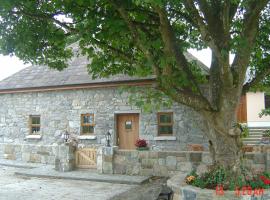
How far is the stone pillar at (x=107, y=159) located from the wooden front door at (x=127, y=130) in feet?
11.8

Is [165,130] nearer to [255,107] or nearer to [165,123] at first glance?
[165,123]

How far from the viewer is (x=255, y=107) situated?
933 inches

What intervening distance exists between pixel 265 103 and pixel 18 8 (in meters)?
20.5

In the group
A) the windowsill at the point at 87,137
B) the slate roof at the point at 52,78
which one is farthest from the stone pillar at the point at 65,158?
the slate roof at the point at 52,78

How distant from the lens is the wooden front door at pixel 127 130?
1484 cm

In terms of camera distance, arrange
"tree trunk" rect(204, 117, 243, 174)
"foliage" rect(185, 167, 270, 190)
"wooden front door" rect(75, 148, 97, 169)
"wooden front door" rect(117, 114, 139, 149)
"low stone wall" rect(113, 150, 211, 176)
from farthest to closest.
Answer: "wooden front door" rect(117, 114, 139, 149) → "wooden front door" rect(75, 148, 97, 169) → "low stone wall" rect(113, 150, 211, 176) → "tree trunk" rect(204, 117, 243, 174) → "foliage" rect(185, 167, 270, 190)

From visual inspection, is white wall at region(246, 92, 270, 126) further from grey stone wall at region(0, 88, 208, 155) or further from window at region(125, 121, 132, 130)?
window at region(125, 121, 132, 130)

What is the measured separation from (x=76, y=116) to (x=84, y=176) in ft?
17.4

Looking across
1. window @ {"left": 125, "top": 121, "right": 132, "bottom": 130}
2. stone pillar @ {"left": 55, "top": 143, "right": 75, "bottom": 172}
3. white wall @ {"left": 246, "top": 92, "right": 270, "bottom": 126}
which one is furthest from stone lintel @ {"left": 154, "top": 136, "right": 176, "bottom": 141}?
Result: white wall @ {"left": 246, "top": 92, "right": 270, "bottom": 126}

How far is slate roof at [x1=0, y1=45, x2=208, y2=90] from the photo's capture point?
15509 mm

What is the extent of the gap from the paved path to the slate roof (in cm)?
556

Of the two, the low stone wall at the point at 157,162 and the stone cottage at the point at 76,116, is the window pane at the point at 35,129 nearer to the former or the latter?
the stone cottage at the point at 76,116

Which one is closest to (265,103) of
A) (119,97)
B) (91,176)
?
(119,97)

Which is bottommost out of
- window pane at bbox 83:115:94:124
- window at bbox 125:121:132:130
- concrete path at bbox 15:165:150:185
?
concrete path at bbox 15:165:150:185
